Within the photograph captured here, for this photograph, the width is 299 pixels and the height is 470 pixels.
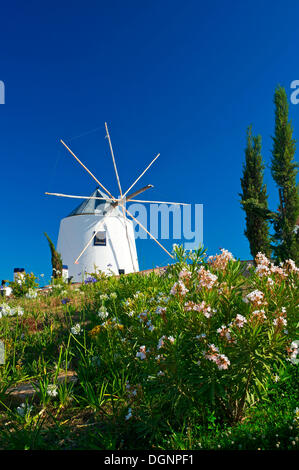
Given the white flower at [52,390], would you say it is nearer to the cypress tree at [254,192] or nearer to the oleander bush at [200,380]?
the oleander bush at [200,380]

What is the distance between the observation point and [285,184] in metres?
16.9

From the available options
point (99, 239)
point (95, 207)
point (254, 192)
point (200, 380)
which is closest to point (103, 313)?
point (200, 380)

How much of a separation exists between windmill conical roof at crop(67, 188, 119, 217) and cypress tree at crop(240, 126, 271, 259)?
38.2 feet

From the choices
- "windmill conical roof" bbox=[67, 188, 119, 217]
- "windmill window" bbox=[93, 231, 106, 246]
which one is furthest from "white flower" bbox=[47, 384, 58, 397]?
"windmill conical roof" bbox=[67, 188, 119, 217]

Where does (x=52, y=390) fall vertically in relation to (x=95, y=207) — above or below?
below

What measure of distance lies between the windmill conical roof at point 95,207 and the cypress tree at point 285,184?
14241 mm

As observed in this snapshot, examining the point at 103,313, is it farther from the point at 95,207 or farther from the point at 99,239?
the point at 95,207

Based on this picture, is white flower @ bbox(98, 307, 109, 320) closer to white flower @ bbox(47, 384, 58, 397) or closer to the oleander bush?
the oleander bush

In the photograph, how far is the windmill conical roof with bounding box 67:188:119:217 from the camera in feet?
85.8

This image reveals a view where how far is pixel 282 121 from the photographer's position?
17406 mm

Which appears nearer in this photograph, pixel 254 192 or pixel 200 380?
pixel 200 380

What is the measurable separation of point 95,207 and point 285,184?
15465mm
